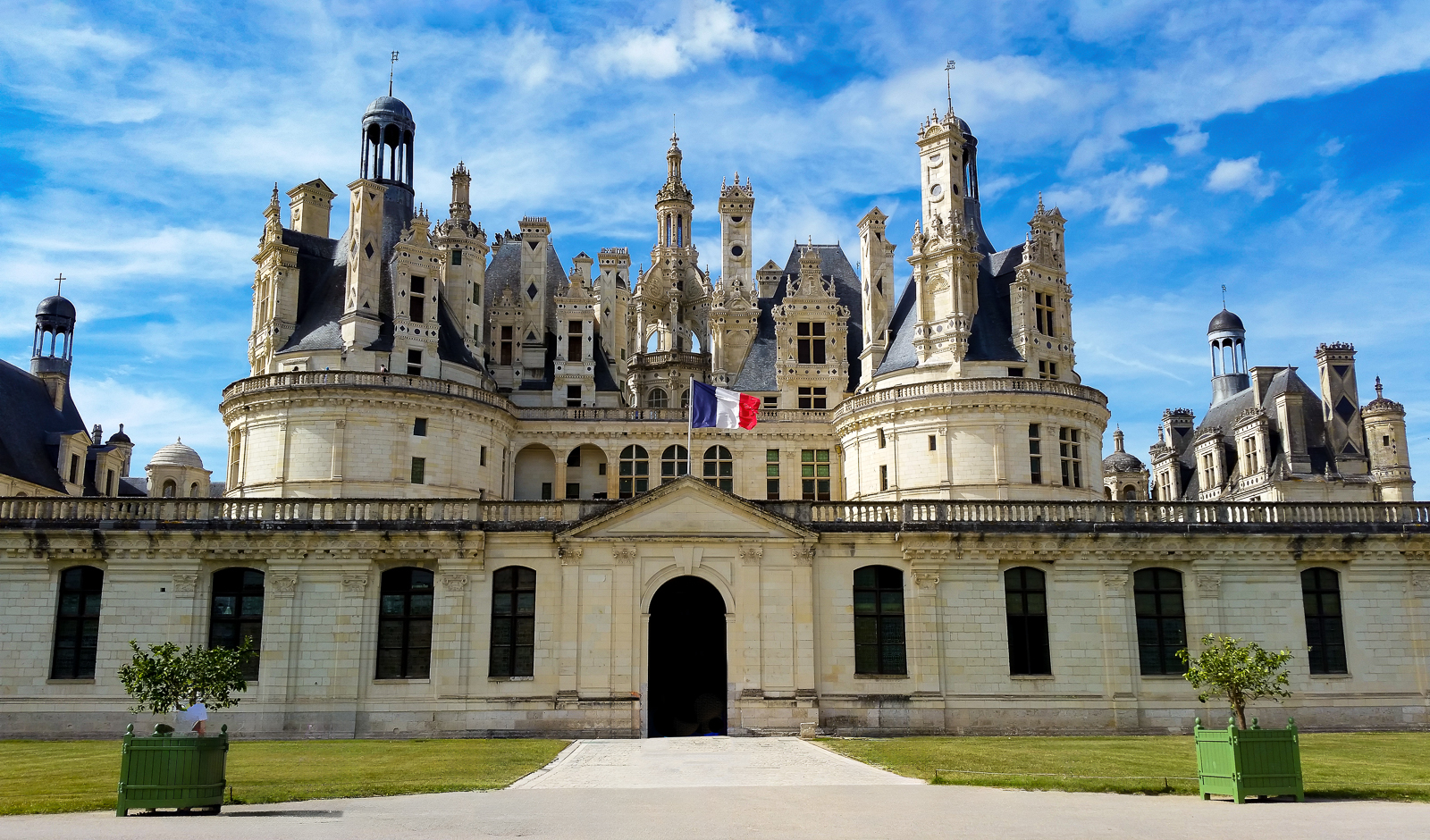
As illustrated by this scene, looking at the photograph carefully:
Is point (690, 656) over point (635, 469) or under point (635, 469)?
under

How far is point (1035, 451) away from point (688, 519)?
19081mm

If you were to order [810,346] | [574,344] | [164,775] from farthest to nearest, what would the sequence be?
[574,344], [810,346], [164,775]

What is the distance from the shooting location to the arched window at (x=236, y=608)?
37.2 m

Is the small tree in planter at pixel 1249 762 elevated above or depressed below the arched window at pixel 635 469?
below

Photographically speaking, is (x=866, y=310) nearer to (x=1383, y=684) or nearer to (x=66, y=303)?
(x=1383, y=684)

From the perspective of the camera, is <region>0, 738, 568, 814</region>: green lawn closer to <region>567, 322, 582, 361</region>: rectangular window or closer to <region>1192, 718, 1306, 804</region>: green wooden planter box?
<region>1192, 718, 1306, 804</region>: green wooden planter box

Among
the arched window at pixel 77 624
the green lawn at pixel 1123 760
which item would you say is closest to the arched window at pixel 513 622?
the green lawn at pixel 1123 760

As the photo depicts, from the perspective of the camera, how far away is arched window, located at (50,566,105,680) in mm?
36594

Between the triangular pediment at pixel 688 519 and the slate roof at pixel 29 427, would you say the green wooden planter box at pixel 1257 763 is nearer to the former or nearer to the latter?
the triangular pediment at pixel 688 519

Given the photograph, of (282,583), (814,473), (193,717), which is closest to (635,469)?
(814,473)

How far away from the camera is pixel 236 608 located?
37.3 m

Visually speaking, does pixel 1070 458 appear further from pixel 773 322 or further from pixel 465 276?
pixel 465 276

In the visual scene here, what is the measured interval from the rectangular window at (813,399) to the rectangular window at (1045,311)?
35.7ft

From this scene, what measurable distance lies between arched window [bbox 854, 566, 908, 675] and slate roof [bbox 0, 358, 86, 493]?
46278 mm
